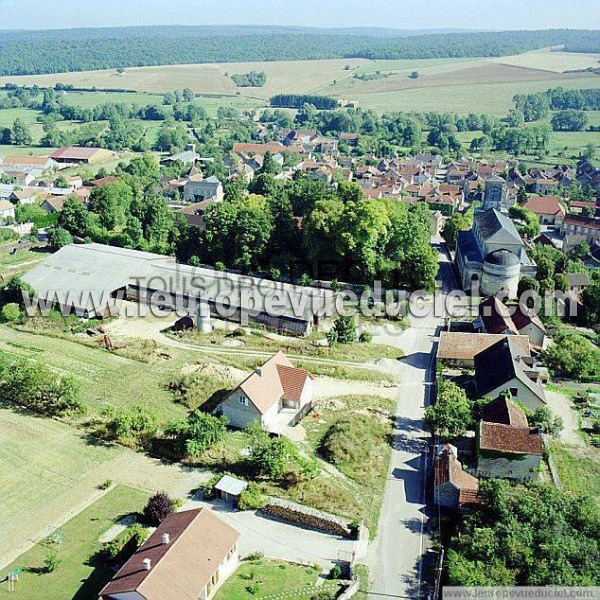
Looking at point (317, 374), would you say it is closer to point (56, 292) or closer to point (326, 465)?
point (326, 465)

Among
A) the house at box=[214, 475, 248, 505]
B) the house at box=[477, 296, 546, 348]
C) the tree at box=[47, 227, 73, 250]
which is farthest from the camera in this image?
the tree at box=[47, 227, 73, 250]

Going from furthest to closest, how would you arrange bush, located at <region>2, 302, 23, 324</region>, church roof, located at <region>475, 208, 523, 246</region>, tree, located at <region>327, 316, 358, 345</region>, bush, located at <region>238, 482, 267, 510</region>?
church roof, located at <region>475, 208, 523, 246</region> < bush, located at <region>2, 302, 23, 324</region> < tree, located at <region>327, 316, 358, 345</region> < bush, located at <region>238, 482, 267, 510</region>

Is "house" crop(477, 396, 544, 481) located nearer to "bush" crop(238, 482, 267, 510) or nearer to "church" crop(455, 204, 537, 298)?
"bush" crop(238, 482, 267, 510)

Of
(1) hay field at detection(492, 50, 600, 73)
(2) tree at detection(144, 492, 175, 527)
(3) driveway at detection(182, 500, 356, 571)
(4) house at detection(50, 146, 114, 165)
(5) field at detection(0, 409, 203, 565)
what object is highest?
(1) hay field at detection(492, 50, 600, 73)

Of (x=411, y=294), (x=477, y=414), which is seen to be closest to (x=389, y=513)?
(x=477, y=414)

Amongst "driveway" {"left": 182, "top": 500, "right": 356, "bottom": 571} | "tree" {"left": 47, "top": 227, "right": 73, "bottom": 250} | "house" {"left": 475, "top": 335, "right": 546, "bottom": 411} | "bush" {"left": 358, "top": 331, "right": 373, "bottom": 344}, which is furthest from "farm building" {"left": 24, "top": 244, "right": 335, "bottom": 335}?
"driveway" {"left": 182, "top": 500, "right": 356, "bottom": 571}

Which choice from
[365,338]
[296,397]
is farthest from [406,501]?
[365,338]

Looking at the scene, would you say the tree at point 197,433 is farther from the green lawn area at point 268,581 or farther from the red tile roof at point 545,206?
the red tile roof at point 545,206
